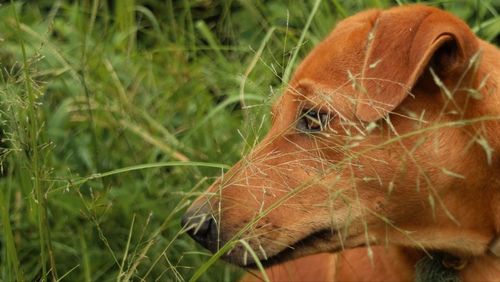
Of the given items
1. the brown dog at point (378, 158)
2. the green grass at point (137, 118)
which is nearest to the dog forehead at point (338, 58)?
the brown dog at point (378, 158)

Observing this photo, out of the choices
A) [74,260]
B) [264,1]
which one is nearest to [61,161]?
[74,260]

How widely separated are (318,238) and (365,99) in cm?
42

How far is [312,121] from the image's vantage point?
283 cm

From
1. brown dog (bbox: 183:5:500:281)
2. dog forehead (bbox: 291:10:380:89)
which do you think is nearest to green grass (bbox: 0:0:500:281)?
dog forehead (bbox: 291:10:380:89)

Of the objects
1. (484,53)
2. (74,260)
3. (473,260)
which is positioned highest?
(484,53)

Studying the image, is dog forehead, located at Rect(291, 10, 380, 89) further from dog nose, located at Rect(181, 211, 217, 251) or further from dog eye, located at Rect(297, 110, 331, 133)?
dog nose, located at Rect(181, 211, 217, 251)

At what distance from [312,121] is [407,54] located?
13.1 inches

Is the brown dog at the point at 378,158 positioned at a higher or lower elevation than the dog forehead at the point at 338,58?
lower

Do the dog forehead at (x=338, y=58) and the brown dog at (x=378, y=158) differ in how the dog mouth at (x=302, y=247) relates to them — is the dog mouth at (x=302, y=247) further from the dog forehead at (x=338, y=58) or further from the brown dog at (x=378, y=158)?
the dog forehead at (x=338, y=58)

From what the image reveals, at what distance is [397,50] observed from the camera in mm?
2691

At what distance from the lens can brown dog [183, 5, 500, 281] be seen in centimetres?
269

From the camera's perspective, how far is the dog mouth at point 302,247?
281 centimetres

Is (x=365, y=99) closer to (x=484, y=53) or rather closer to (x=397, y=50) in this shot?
(x=397, y=50)

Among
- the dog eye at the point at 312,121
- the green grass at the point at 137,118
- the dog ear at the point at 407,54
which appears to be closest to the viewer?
the dog ear at the point at 407,54
